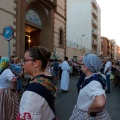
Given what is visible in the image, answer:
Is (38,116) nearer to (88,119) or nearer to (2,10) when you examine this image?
(88,119)

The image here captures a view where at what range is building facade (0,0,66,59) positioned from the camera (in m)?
16.9

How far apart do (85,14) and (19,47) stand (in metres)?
43.4

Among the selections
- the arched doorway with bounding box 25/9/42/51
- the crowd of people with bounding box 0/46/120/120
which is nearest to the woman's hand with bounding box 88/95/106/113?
the crowd of people with bounding box 0/46/120/120

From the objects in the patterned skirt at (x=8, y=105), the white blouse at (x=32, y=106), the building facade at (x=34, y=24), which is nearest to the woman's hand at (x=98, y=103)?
the white blouse at (x=32, y=106)

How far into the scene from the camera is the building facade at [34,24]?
16922 millimetres

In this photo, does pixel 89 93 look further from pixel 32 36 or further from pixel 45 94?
pixel 32 36

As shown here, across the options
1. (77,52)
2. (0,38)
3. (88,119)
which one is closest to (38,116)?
(88,119)

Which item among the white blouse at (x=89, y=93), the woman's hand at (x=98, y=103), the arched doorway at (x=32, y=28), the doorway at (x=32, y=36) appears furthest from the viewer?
the doorway at (x=32, y=36)

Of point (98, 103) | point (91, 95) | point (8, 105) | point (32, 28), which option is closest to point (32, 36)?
point (32, 28)

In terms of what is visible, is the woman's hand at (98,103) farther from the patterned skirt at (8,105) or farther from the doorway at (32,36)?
the doorway at (32,36)

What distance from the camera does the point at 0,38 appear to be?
51.2 feet

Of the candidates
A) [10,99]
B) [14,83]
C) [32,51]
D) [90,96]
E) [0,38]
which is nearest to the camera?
[32,51]

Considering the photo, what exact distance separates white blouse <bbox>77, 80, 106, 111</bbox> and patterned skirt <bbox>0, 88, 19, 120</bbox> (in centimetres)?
108

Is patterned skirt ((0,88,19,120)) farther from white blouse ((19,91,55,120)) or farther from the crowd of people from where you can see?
white blouse ((19,91,55,120))
